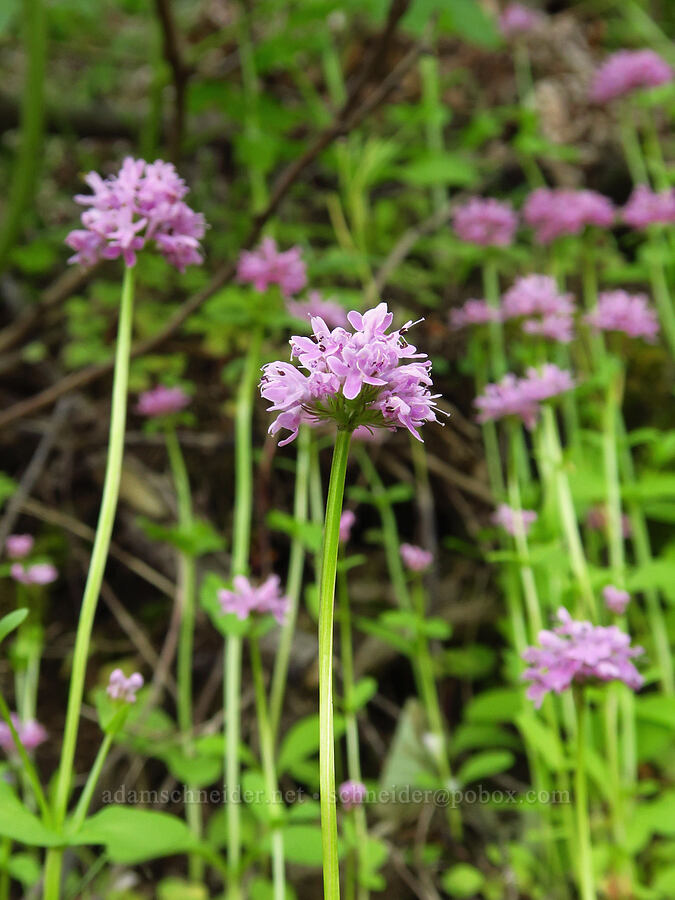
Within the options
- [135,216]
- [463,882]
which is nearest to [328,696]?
[135,216]

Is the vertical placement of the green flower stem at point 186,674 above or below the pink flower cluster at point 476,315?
below

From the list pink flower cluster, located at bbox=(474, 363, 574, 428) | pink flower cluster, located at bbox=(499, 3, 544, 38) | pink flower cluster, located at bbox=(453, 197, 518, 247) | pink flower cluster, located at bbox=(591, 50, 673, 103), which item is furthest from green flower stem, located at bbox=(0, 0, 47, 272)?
pink flower cluster, located at bbox=(499, 3, 544, 38)

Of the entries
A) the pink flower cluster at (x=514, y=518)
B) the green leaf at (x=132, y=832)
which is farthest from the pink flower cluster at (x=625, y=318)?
the green leaf at (x=132, y=832)

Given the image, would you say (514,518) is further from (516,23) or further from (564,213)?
(516,23)

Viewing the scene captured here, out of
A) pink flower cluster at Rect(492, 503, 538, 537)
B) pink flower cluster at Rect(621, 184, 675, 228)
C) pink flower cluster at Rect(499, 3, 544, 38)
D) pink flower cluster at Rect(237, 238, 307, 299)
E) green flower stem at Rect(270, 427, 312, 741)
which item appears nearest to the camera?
green flower stem at Rect(270, 427, 312, 741)

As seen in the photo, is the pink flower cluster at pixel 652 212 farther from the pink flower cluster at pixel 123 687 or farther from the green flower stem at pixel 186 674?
the pink flower cluster at pixel 123 687

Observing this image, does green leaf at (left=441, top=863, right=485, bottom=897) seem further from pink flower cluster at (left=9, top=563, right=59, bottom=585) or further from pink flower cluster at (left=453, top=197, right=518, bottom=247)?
pink flower cluster at (left=453, top=197, right=518, bottom=247)
